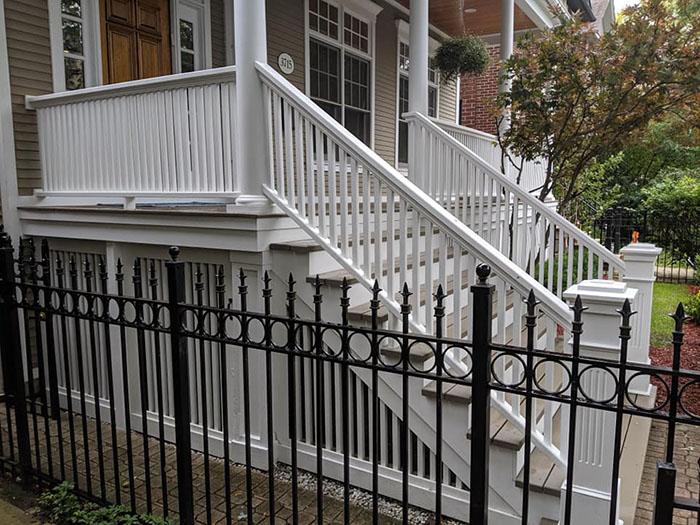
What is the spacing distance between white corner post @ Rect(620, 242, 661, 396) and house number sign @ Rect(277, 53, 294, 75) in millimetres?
4720

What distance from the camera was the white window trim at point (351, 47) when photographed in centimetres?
780

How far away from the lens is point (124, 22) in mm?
6012

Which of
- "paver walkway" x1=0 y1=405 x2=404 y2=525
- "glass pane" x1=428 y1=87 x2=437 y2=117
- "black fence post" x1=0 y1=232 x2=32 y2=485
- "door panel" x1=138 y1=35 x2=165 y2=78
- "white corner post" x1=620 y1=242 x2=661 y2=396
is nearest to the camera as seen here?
"black fence post" x1=0 y1=232 x2=32 y2=485

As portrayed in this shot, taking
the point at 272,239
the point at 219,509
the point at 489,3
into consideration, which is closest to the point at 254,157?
the point at 272,239

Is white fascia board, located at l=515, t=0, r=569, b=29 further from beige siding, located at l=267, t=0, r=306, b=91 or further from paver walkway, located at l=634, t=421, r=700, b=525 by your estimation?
paver walkway, located at l=634, t=421, r=700, b=525

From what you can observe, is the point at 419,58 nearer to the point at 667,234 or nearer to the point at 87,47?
the point at 87,47

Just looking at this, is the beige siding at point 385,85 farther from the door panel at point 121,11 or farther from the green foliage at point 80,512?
the green foliage at point 80,512

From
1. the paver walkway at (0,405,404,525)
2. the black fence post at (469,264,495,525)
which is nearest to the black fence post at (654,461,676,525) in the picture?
the black fence post at (469,264,495,525)

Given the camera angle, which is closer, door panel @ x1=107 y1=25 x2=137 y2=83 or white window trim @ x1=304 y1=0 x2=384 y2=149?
door panel @ x1=107 y1=25 x2=137 y2=83

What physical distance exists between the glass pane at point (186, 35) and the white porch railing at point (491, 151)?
10.4 feet

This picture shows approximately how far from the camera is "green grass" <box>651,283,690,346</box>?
7441 mm

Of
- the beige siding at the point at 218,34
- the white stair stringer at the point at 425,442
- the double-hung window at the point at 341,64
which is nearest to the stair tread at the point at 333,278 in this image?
the white stair stringer at the point at 425,442

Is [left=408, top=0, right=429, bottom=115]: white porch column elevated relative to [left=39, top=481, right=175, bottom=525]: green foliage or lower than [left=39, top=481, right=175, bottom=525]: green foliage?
elevated

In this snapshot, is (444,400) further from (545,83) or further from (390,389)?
(545,83)
